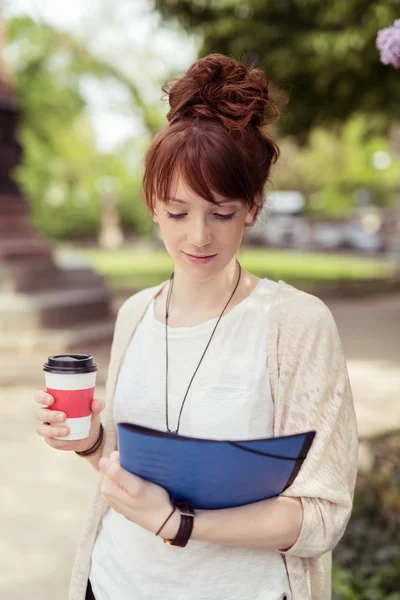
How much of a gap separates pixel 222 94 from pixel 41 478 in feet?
13.1

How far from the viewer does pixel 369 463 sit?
15.0 ft

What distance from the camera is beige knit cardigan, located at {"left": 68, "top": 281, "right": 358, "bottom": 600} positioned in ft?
4.85

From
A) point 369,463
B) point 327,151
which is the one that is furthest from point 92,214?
point 369,463

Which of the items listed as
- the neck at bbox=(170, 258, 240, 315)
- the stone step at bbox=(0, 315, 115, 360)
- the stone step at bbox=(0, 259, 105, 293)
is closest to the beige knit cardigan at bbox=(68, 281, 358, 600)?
the neck at bbox=(170, 258, 240, 315)

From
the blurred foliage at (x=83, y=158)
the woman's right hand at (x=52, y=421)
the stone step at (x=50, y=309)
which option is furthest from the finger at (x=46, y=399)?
the blurred foliage at (x=83, y=158)

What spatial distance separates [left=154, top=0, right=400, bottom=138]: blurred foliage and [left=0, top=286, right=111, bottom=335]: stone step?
136 inches

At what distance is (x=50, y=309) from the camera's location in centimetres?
922

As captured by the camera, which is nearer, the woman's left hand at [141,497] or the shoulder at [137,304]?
the woman's left hand at [141,497]

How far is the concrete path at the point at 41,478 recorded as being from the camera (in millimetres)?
3773

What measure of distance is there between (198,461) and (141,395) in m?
0.38

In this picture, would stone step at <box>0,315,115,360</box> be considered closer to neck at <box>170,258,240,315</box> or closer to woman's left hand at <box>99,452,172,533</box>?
neck at <box>170,258,240,315</box>

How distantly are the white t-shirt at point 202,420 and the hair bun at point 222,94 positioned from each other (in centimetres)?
38

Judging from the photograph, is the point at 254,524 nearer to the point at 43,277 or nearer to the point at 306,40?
the point at 306,40

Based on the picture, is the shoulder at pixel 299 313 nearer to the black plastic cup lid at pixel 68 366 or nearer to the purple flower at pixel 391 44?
the black plastic cup lid at pixel 68 366
